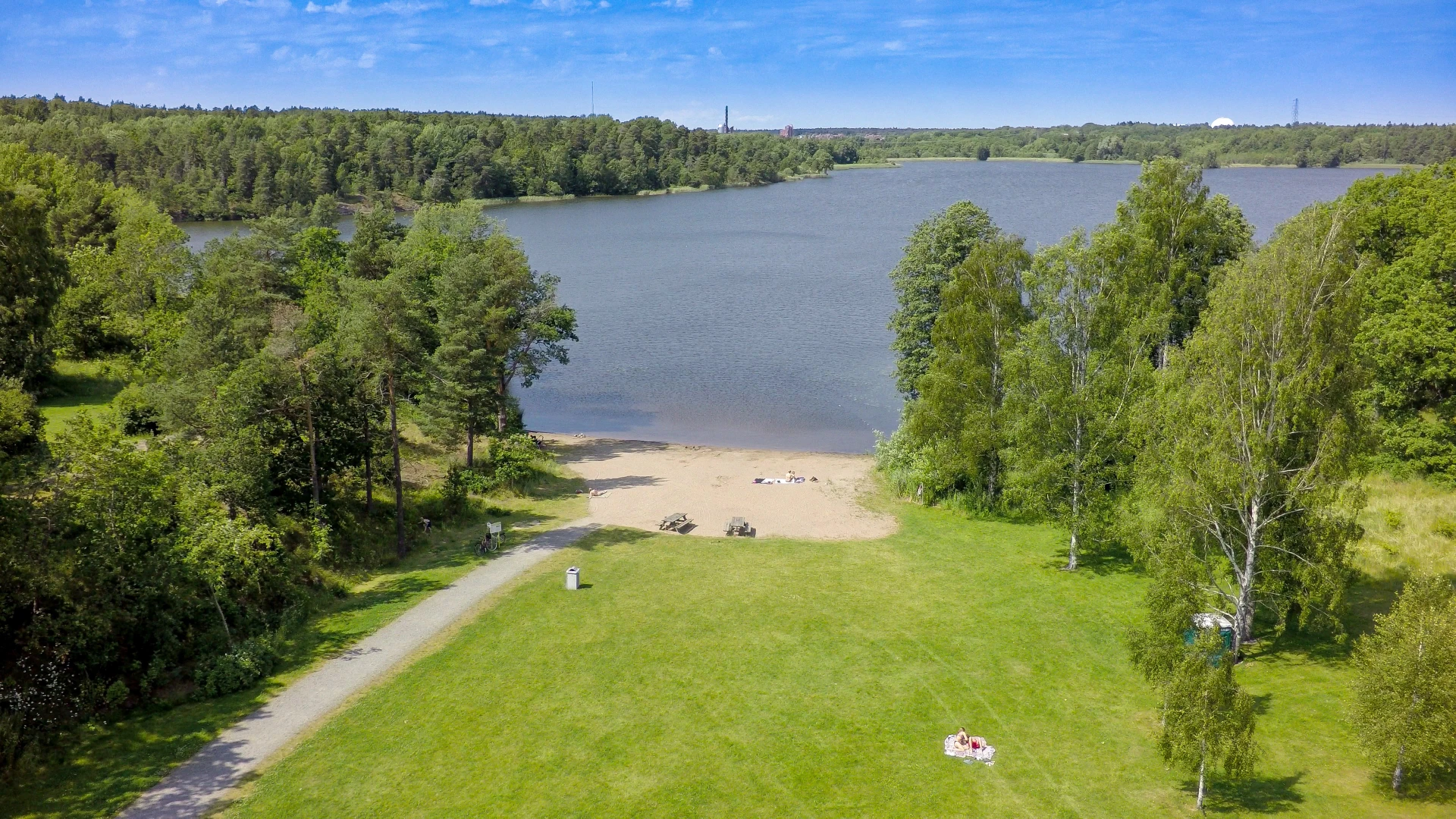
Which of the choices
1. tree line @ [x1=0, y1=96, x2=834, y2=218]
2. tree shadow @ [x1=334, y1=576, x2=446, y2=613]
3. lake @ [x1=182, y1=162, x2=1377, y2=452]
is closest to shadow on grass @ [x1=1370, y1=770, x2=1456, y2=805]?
tree shadow @ [x1=334, y1=576, x2=446, y2=613]

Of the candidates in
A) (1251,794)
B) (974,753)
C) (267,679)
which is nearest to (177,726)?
(267,679)

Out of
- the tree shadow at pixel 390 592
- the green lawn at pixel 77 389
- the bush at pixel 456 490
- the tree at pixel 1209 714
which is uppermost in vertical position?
the green lawn at pixel 77 389

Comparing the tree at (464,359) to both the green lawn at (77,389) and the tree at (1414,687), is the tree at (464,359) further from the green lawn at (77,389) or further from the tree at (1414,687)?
the tree at (1414,687)

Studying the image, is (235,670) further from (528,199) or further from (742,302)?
(528,199)

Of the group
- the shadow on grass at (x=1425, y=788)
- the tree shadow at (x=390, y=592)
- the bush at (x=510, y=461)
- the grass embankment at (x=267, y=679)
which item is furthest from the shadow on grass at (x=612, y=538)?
the shadow on grass at (x=1425, y=788)

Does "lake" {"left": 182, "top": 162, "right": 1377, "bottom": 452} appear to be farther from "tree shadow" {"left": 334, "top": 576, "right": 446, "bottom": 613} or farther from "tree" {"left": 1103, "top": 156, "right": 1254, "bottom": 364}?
"tree shadow" {"left": 334, "top": 576, "right": 446, "bottom": 613}

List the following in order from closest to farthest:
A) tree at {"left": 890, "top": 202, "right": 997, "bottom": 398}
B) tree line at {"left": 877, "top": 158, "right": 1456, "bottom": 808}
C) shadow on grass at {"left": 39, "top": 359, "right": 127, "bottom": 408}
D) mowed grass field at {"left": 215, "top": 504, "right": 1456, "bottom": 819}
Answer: tree line at {"left": 877, "top": 158, "right": 1456, "bottom": 808}, mowed grass field at {"left": 215, "top": 504, "right": 1456, "bottom": 819}, shadow on grass at {"left": 39, "top": 359, "right": 127, "bottom": 408}, tree at {"left": 890, "top": 202, "right": 997, "bottom": 398}

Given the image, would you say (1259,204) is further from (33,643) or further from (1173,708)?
(33,643)
